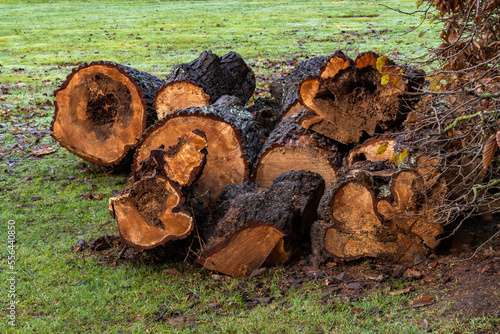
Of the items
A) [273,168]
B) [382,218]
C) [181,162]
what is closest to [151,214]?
[181,162]

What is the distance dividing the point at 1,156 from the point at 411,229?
18.5ft

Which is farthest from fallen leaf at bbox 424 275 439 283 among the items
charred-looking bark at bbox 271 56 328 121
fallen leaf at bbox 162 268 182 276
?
charred-looking bark at bbox 271 56 328 121

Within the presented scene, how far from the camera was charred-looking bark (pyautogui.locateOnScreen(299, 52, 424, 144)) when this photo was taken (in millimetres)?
4469

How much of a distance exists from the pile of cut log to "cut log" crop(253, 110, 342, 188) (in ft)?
0.03

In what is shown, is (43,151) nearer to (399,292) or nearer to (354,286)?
(354,286)

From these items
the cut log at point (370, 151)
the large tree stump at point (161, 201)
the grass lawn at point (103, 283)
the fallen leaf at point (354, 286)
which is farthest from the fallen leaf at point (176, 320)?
the cut log at point (370, 151)

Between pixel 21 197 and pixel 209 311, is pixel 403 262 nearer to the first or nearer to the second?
pixel 209 311

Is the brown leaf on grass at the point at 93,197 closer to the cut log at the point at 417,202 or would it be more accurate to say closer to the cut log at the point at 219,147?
the cut log at the point at 219,147

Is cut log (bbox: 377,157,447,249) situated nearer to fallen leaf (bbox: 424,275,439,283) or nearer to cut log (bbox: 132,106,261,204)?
fallen leaf (bbox: 424,275,439,283)

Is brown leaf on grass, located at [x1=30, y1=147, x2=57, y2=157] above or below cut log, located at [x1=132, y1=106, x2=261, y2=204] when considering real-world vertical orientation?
below

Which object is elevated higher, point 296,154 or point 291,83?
point 291,83

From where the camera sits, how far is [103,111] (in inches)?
247

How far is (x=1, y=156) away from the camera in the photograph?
693cm

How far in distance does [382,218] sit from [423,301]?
70 cm
